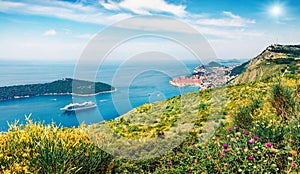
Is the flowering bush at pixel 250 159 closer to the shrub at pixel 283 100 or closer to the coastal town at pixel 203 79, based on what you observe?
the shrub at pixel 283 100

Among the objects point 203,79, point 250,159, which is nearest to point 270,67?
point 203,79

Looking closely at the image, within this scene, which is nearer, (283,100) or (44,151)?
(44,151)

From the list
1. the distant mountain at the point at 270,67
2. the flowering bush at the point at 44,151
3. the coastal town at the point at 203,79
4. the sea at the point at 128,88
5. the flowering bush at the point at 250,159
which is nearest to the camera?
the flowering bush at the point at 44,151

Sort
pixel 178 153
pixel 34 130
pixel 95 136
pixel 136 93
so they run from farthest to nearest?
1. pixel 136 93
2. pixel 178 153
3. pixel 95 136
4. pixel 34 130

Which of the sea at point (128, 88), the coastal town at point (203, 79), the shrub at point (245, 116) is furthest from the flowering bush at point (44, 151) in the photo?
the coastal town at point (203, 79)

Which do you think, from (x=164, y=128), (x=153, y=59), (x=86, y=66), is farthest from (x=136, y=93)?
(x=86, y=66)

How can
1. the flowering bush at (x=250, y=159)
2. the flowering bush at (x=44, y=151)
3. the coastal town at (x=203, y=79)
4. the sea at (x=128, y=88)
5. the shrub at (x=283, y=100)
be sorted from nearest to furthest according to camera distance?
the flowering bush at (x=44, y=151), the flowering bush at (x=250, y=159), the sea at (x=128, y=88), the shrub at (x=283, y=100), the coastal town at (x=203, y=79)

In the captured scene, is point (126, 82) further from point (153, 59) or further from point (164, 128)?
point (164, 128)

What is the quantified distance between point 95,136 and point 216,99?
764 centimetres

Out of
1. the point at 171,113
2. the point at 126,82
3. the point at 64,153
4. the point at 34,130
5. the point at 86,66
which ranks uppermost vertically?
the point at 86,66

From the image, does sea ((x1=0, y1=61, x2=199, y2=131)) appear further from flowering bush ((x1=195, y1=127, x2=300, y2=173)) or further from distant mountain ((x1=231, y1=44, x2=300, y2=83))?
distant mountain ((x1=231, y1=44, x2=300, y2=83))

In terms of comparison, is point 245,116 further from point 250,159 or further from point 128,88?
point 128,88

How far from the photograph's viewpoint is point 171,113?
1069cm

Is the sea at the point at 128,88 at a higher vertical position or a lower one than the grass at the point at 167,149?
higher
